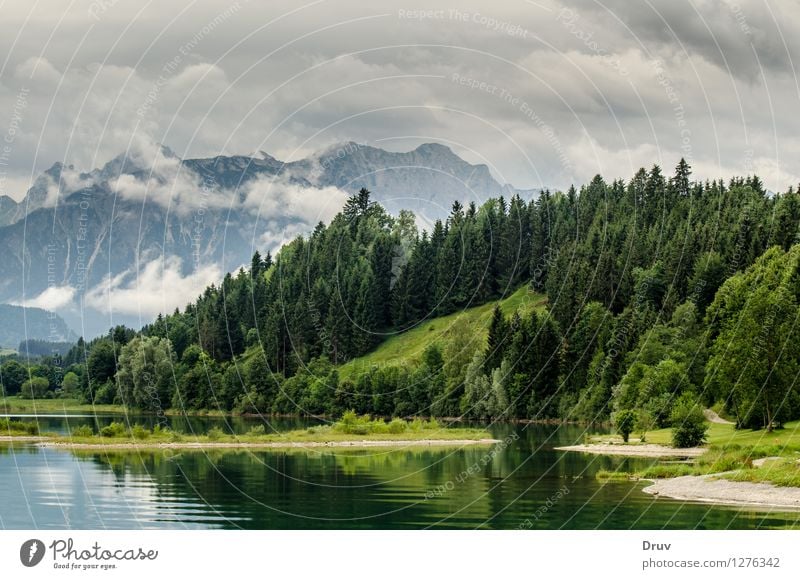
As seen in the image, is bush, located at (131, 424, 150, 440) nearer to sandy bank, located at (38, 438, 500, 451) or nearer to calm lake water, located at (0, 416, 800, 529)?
sandy bank, located at (38, 438, 500, 451)

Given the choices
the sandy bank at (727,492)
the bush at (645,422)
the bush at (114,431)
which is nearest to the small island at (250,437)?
the bush at (114,431)

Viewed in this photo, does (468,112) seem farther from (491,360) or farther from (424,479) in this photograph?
(424,479)

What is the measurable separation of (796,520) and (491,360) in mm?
124575

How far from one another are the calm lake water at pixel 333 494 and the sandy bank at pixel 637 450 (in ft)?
14.3

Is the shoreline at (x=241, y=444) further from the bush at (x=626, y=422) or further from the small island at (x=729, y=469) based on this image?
the small island at (x=729, y=469)

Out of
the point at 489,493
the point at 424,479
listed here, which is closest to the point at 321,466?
the point at 424,479

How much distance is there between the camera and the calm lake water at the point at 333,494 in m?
58.5

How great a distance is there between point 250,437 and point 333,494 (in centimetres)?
5325

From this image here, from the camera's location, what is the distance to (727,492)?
67688 mm

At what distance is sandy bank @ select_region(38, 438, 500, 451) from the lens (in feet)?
364

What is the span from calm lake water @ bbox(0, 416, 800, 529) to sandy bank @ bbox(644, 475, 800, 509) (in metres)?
1.97
